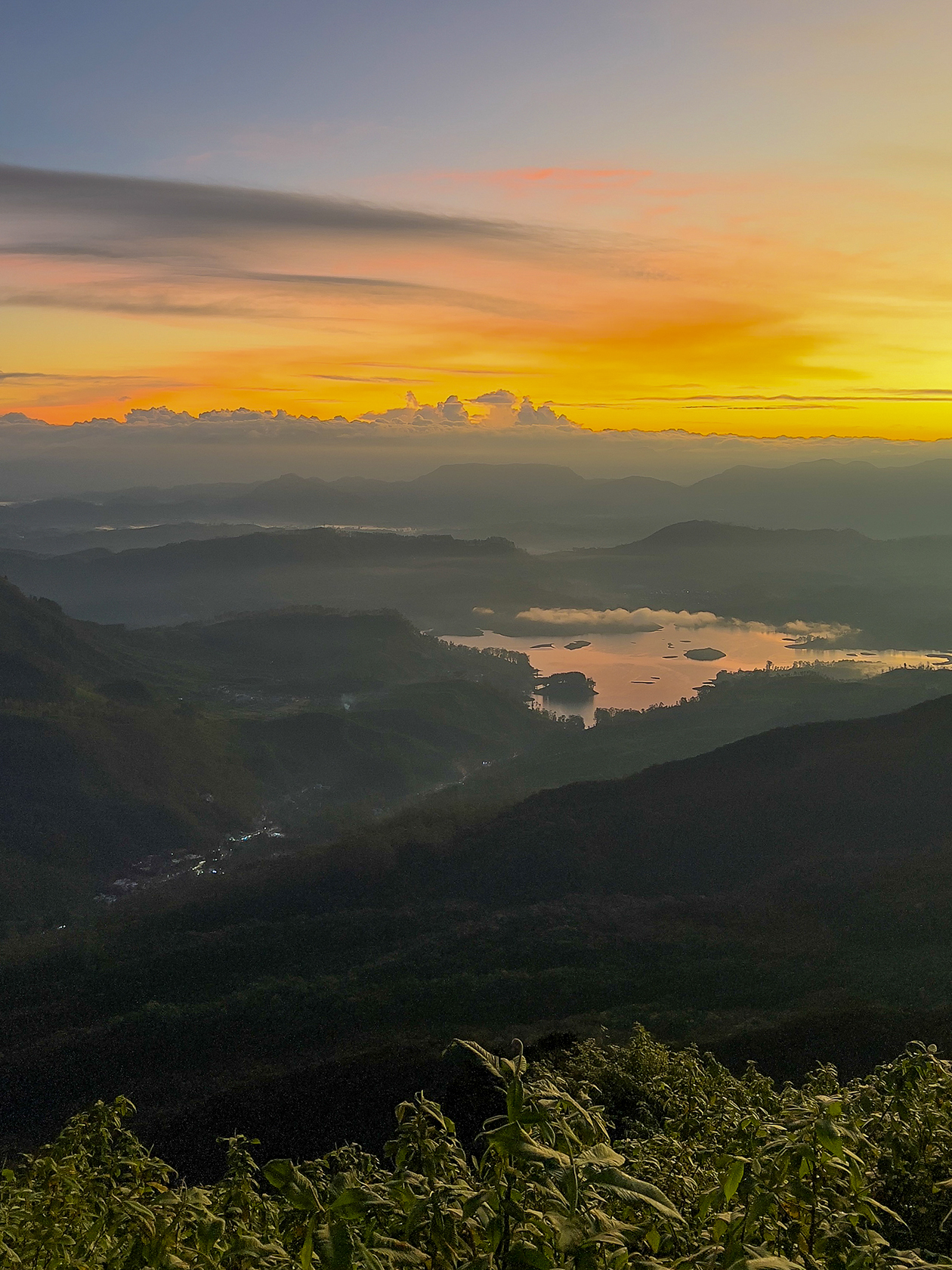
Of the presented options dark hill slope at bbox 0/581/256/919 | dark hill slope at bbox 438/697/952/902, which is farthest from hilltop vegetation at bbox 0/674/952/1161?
dark hill slope at bbox 0/581/256/919

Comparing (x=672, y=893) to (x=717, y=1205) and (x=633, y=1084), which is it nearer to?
(x=633, y=1084)

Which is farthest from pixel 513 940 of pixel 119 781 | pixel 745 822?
pixel 119 781

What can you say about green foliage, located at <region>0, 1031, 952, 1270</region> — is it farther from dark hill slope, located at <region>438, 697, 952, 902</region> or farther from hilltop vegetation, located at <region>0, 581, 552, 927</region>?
hilltop vegetation, located at <region>0, 581, 552, 927</region>

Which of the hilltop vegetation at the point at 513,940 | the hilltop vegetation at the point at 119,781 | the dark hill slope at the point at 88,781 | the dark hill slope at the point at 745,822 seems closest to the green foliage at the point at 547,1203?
the hilltop vegetation at the point at 513,940

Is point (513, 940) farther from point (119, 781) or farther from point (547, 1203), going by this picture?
point (119, 781)

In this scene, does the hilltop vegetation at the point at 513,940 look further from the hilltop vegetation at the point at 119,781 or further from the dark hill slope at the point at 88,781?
the hilltop vegetation at the point at 119,781
